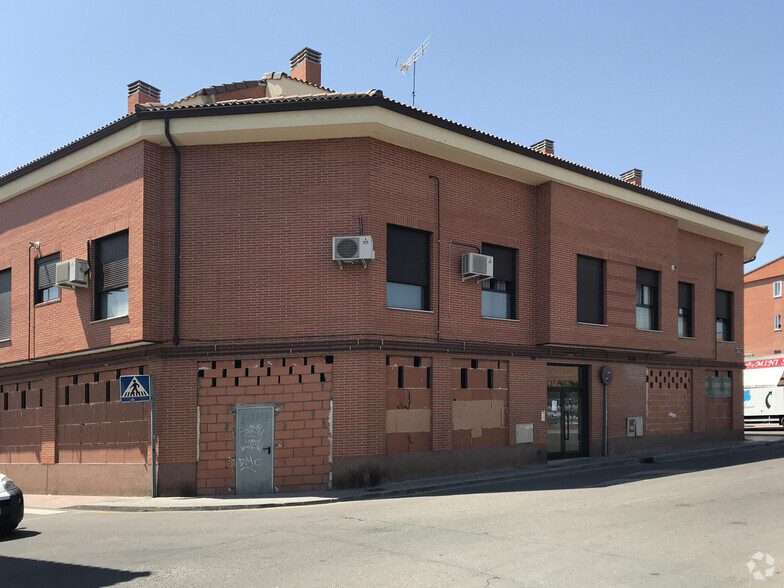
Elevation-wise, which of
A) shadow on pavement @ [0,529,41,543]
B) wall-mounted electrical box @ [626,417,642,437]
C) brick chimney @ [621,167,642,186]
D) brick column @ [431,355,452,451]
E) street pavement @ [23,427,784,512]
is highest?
brick chimney @ [621,167,642,186]

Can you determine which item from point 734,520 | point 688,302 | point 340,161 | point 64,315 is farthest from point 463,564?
point 688,302

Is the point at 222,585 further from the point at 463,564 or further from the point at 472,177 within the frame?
the point at 472,177

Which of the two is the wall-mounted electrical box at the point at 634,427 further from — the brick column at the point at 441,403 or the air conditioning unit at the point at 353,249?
the air conditioning unit at the point at 353,249

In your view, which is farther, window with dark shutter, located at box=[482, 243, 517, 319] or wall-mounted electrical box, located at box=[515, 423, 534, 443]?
window with dark shutter, located at box=[482, 243, 517, 319]

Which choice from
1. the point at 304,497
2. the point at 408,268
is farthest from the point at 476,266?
the point at 304,497

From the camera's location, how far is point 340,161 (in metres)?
16.2

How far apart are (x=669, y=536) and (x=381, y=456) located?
25.6 ft

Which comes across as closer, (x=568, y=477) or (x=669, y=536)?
(x=669, y=536)

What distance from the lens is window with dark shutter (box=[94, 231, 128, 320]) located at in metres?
16.8

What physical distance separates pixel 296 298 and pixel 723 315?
1869cm

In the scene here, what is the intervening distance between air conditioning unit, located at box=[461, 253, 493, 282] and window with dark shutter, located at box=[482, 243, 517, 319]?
0.86 m

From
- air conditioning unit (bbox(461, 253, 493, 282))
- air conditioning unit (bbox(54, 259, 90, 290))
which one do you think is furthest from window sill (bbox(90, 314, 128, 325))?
air conditioning unit (bbox(461, 253, 493, 282))

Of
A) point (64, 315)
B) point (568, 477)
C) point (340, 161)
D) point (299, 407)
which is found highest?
point (340, 161)

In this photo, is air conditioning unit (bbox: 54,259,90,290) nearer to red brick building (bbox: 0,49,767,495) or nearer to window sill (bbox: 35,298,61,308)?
red brick building (bbox: 0,49,767,495)
